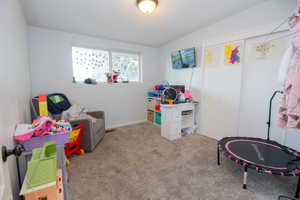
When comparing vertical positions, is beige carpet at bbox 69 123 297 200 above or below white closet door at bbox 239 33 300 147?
below

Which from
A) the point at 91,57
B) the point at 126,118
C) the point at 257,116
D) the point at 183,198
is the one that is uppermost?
the point at 91,57

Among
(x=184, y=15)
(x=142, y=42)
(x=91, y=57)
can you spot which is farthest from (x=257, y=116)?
(x=91, y=57)

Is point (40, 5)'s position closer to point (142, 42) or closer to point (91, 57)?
point (91, 57)

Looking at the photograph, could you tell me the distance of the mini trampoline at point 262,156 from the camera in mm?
1373

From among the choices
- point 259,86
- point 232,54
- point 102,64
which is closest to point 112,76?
point 102,64

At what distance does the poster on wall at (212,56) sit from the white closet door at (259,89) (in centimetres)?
48

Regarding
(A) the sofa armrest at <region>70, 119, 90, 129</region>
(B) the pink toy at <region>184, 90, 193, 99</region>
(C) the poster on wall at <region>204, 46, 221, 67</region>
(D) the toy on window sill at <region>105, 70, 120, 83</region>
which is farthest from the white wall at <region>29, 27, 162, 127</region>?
(C) the poster on wall at <region>204, 46, 221, 67</region>

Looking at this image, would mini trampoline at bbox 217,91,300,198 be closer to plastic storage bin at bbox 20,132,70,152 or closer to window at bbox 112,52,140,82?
plastic storage bin at bbox 20,132,70,152

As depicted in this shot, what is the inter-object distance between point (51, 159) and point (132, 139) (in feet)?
6.86

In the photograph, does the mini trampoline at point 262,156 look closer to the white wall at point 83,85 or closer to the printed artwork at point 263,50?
the printed artwork at point 263,50

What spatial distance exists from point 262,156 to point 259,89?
3.75ft

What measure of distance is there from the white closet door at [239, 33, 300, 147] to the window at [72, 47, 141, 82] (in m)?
2.64

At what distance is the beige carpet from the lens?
1.45 metres

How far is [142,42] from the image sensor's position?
3.62 metres
